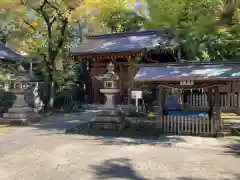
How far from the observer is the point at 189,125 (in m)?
10.1

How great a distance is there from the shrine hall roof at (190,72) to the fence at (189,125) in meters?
1.89

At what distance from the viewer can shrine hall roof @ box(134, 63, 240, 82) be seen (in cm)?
891

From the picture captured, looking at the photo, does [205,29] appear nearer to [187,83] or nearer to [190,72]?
[190,72]

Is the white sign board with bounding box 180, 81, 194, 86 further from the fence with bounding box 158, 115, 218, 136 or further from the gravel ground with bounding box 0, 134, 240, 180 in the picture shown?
Answer: the gravel ground with bounding box 0, 134, 240, 180

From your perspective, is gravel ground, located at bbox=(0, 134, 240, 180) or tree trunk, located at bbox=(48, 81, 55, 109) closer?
gravel ground, located at bbox=(0, 134, 240, 180)

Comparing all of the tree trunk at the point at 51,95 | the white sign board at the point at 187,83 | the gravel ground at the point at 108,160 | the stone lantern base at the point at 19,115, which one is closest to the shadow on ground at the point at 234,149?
the gravel ground at the point at 108,160

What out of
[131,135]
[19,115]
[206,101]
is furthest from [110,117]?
[206,101]

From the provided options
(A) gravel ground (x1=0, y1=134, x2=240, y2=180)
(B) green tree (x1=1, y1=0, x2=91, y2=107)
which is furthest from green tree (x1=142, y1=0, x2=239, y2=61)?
(B) green tree (x1=1, y1=0, x2=91, y2=107)

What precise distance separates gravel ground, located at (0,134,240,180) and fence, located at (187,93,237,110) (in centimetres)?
935

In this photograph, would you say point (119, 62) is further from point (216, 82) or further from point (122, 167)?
point (122, 167)

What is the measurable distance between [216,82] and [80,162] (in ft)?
19.4

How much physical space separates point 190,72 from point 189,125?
220cm

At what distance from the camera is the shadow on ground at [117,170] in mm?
5523

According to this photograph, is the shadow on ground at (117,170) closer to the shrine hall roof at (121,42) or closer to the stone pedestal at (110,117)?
the stone pedestal at (110,117)
